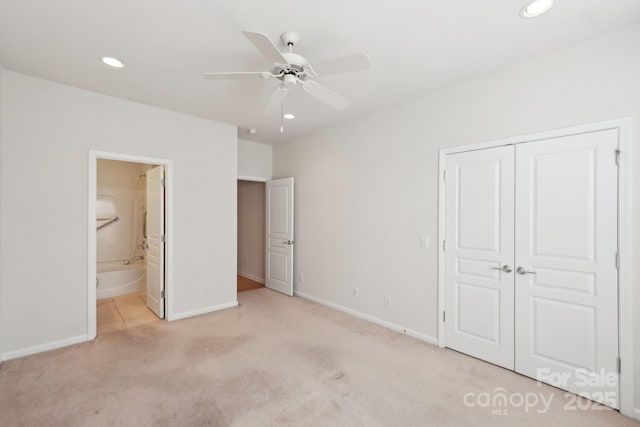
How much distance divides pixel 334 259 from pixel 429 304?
5.10ft

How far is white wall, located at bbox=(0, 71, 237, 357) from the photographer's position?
285cm

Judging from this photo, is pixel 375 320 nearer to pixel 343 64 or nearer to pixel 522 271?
pixel 522 271

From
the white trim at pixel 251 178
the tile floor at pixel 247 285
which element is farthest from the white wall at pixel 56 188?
the tile floor at pixel 247 285

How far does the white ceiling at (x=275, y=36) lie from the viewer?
6.31ft

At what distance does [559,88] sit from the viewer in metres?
2.42

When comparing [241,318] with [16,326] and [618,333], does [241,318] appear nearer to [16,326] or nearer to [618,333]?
[16,326]

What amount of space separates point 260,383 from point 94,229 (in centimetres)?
251

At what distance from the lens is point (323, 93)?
7.61ft

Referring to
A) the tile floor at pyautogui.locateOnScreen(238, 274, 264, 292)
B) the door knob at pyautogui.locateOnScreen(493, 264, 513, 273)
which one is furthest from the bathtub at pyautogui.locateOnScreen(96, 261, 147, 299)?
the door knob at pyautogui.locateOnScreen(493, 264, 513, 273)

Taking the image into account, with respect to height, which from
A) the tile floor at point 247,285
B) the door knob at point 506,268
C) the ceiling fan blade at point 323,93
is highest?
the ceiling fan blade at point 323,93

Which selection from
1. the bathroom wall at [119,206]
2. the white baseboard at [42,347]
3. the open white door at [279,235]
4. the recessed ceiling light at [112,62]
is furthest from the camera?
the bathroom wall at [119,206]

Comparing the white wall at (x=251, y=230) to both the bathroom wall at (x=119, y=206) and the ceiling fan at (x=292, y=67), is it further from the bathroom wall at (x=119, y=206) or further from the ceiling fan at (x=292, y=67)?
the ceiling fan at (x=292, y=67)

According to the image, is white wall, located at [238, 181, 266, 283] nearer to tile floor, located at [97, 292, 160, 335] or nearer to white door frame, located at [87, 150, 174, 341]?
tile floor, located at [97, 292, 160, 335]

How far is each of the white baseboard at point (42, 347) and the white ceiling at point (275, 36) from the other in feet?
8.90
